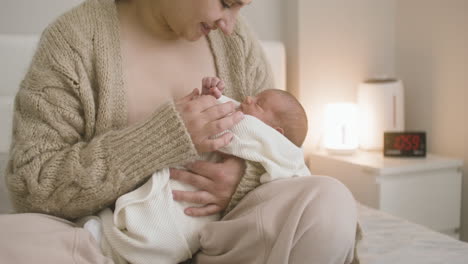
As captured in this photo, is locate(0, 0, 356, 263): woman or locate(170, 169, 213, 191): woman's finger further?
locate(170, 169, 213, 191): woman's finger

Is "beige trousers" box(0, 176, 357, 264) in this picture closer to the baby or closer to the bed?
the baby

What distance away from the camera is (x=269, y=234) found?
34.0 inches

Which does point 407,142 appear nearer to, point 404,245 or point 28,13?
point 404,245

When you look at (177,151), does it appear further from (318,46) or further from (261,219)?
(318,46)

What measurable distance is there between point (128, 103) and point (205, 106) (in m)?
0.24

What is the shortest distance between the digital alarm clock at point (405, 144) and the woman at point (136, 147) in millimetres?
1314

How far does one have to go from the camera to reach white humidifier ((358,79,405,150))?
232cm

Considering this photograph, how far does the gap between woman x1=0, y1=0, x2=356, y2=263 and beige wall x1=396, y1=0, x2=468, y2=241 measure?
59.9 inches

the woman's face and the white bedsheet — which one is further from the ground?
the woman's face

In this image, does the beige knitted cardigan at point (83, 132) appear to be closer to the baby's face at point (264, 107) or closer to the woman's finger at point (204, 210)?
the woman's finger at point (204, 210)

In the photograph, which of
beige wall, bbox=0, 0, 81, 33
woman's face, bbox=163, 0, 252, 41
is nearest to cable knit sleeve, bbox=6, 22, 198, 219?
woman's face, bbox=163, 0, 252, 41

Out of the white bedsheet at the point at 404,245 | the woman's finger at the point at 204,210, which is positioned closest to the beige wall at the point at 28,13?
the woman's finger at the point at 204,210

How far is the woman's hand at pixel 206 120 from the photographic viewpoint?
98cm

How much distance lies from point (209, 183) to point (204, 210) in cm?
6
